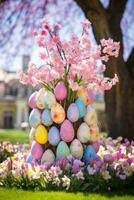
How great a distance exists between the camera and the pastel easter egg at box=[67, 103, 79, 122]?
734cm

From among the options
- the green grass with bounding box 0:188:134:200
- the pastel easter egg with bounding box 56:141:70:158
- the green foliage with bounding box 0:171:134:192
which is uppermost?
the pastel easter egg with bounding box 56:141:70:158

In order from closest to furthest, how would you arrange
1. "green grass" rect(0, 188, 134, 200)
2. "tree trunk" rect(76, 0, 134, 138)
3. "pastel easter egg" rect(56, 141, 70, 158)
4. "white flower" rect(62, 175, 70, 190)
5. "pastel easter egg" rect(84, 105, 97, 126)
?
1. "green grass" rect(0, 188, 134, 200)
2. "white flower" rect(62, 175, 70, 190)
3. "pastel easter egg" rect(56, 141, 70, 158)
4. "pastel easter egg" rect(84, 105, 97, 126)
5. "tree trunk" rect(76, 0, 134, 138)

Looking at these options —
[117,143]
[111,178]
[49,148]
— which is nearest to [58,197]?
[111,178]

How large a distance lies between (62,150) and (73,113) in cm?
53

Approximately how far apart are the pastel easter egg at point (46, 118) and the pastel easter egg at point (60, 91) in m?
0.26

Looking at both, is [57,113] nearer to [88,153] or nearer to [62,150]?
[62,150]

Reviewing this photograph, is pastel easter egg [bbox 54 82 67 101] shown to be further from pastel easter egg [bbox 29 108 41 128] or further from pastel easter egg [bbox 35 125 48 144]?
pastel easter egg [bbox 35 125 48 144]

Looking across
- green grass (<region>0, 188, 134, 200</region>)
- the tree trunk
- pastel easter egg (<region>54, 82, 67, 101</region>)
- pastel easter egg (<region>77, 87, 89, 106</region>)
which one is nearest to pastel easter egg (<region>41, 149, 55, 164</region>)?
pastel easter egg (<region>54, 82, 67, 101</region>)

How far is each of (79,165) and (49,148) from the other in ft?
2.47

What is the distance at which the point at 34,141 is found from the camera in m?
7.50

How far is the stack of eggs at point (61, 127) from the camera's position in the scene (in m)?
7.32

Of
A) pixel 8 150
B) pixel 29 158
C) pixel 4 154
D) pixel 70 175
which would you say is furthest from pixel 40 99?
pixel 8 150

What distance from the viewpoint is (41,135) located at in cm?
738

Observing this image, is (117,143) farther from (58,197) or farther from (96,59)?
(58,197)
